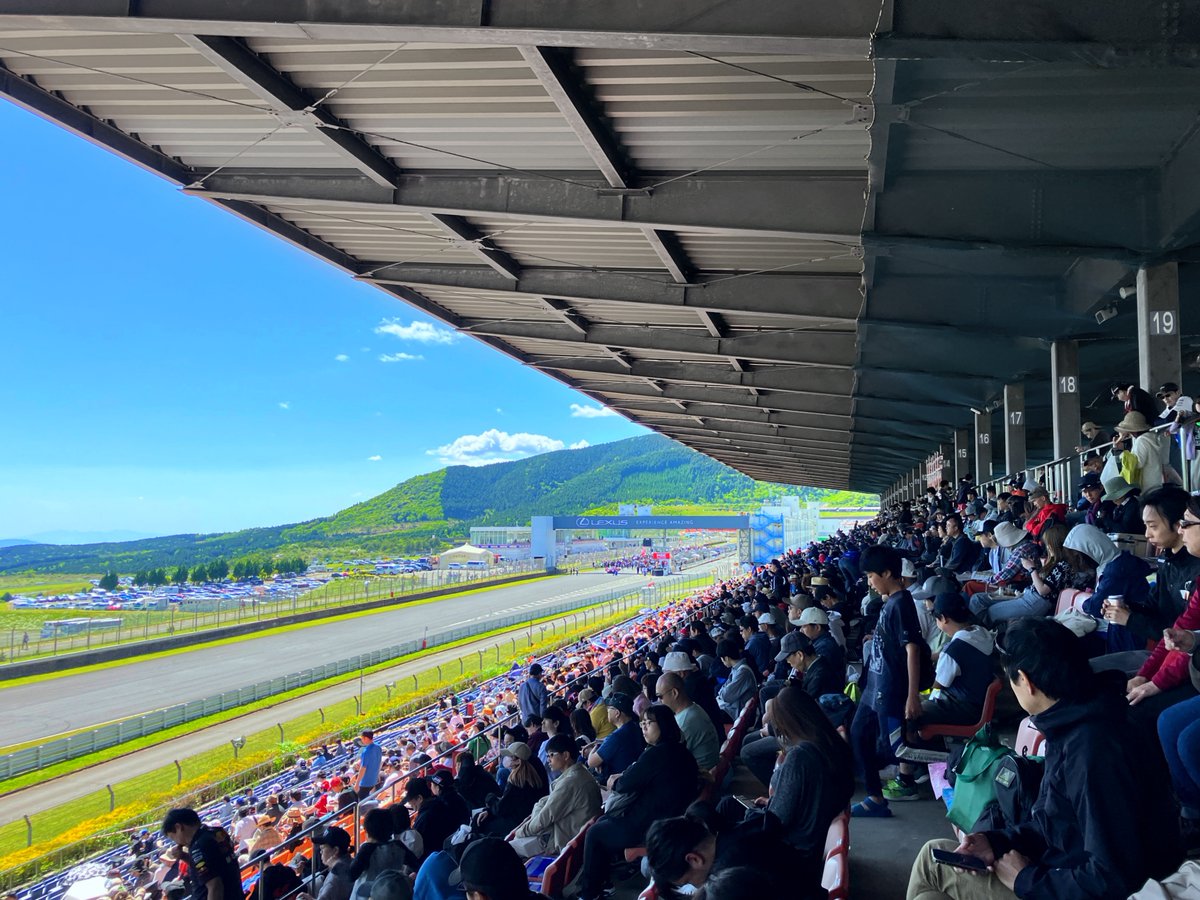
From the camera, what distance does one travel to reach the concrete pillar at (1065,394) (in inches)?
436

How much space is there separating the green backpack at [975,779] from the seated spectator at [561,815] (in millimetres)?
2239

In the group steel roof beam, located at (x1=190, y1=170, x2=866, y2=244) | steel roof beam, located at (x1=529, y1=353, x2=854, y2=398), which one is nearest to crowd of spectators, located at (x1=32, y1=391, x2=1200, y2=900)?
steel roof beam, located at (x1=190, y1=170, x2=866, y2=244)

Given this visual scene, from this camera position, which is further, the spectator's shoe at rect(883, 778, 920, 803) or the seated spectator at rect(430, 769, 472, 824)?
the seated spectator at rect(430, 769, 472, 824)

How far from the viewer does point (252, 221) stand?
10266 mm

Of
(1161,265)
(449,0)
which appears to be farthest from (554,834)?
(1161,265)

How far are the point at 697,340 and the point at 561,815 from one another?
10.6 metres

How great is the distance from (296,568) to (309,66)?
116784mm

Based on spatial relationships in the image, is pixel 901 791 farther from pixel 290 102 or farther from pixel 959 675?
pixel 290 102

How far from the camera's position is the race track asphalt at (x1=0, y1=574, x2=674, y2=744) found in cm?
3156

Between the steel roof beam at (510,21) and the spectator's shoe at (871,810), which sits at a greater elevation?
the steel roof beam at (510,21)

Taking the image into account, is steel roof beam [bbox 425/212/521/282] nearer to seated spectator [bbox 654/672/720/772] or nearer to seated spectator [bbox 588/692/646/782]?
seated spectator [bbox 588/692/646/782]

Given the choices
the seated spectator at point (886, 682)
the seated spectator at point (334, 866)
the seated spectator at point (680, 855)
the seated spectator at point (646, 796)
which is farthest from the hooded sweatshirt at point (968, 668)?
the seated spectator at point (334, 866)

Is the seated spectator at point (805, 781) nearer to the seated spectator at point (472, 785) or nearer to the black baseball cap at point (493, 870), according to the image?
the black baseball cap at point (493, 870)

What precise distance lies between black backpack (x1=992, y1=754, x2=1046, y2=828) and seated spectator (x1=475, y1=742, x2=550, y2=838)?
3.49 metres
